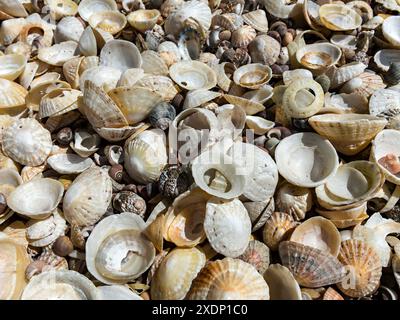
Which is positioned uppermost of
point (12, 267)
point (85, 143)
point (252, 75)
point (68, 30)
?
point (68, 30)

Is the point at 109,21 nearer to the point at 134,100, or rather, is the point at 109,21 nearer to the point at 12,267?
the point at 134,100

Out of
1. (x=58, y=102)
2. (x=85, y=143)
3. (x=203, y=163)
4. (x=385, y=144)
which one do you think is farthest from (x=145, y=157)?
(x=385, y=144)

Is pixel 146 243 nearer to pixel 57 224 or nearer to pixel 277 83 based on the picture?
pixel 57 224

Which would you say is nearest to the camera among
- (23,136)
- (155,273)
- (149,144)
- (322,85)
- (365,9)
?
(155,273)

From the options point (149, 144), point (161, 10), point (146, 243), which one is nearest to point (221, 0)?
point (161, 10)

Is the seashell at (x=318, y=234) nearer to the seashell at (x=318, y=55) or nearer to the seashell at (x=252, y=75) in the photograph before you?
the seashell at (x=252, y=75)
